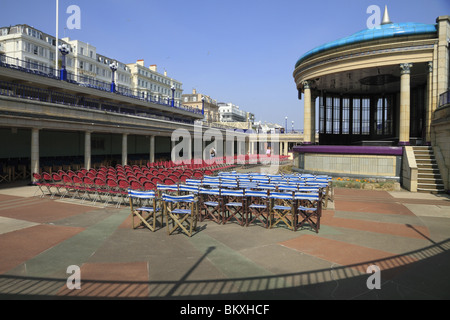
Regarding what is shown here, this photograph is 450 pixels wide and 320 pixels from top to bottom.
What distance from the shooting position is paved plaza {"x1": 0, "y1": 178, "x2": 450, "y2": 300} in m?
4.67

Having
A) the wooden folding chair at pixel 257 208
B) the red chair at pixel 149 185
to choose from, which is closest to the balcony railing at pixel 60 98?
the red chair at pixel 149 185

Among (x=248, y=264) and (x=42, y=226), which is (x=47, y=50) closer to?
(x=42, y=226)

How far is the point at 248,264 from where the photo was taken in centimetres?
578

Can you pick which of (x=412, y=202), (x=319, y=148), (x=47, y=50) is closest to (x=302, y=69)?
(x=319, y=148)

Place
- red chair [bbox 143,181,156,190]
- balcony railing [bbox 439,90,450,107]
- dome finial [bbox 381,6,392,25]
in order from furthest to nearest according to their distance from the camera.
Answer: dome finial [bbox 381,6,392,25] < balcony railing [bbox 439,90,450,107] < red chair [bbox 143,181,156,190]

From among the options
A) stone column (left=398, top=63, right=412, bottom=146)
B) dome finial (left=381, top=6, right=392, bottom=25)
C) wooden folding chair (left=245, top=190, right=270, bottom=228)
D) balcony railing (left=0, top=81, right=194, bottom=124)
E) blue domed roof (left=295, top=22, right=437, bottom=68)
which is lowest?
wooden folding chair (left=245, top=190, right=270, bottom=228)

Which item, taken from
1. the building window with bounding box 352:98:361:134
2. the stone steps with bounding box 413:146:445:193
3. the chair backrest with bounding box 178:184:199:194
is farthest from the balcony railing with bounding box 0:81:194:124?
the building window with bounding box 352:98:361:134

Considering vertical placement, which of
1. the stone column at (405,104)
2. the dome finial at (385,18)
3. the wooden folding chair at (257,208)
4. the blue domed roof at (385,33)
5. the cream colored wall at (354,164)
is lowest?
the wooden folding chair at (257,208)

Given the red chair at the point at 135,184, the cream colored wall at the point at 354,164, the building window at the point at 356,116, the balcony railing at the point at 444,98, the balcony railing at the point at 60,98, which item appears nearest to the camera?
the red chair at the point at 135,184

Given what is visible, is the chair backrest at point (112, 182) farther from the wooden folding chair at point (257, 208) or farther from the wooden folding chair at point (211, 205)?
the wooden folding chair at point (257, 208)

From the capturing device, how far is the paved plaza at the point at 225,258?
15.3 feet

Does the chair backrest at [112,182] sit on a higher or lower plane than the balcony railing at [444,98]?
lower

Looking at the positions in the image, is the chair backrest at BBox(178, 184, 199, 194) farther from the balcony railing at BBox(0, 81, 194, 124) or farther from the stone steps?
the balcony railing at BBox(0, 81, 194, 124)

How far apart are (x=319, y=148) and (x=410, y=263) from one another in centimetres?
1586
